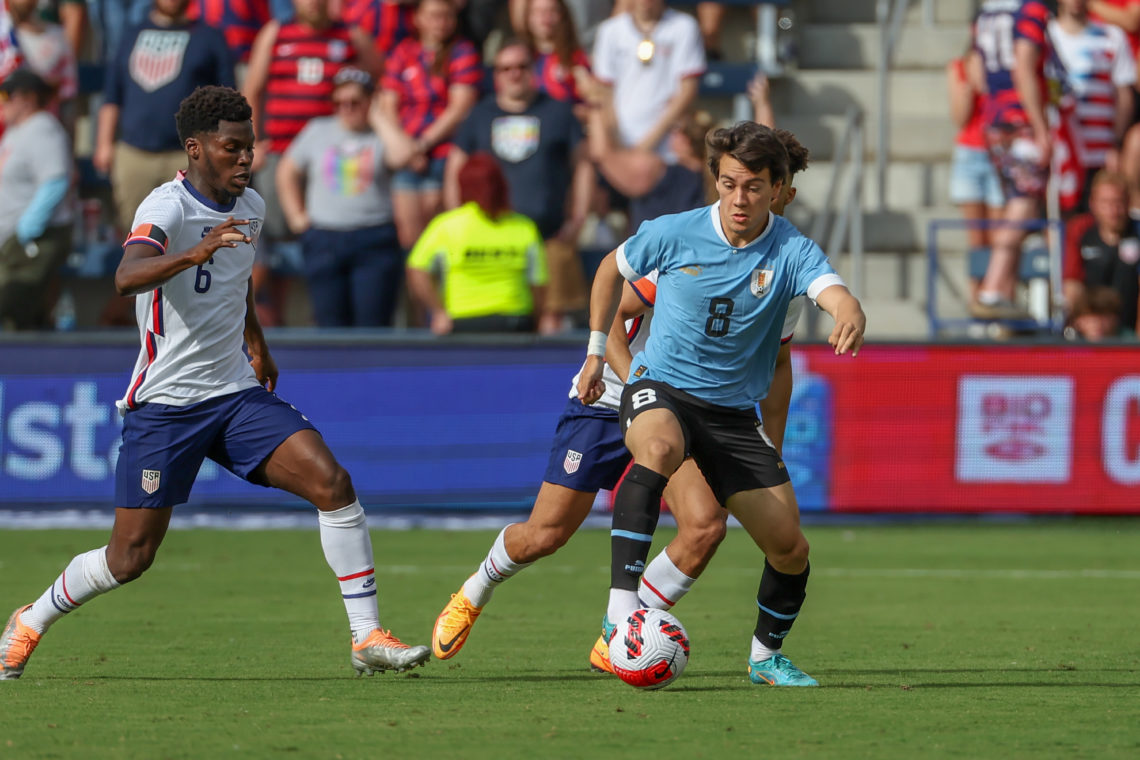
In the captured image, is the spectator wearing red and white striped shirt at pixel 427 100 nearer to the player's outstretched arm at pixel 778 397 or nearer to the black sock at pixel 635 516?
the player's outstretched arm at pixel 778 397

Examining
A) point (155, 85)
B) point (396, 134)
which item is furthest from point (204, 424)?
point (155, 85)

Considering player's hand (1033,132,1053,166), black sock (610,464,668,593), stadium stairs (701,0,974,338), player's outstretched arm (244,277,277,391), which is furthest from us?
stadium stairs (701,0,974,338)

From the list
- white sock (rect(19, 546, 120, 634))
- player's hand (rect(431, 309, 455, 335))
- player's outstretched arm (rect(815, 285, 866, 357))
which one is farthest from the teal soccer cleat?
player's hand (rect(431, 309, 455, 335))

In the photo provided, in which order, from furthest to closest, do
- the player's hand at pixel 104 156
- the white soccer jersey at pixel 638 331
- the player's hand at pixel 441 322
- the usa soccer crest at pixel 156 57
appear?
1. the player's hand at pixel 104 156
2. the usa soccer crest at pixel 156 57
3. the player's hand at pixel 441 322
4. the white soccer jersey at pixel 638 331

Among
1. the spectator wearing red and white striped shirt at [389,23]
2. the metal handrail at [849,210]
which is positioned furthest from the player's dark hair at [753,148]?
the metal handrail at [849,210]

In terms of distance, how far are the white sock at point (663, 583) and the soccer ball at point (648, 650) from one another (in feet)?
2.90

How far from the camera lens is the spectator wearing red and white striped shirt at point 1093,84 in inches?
583

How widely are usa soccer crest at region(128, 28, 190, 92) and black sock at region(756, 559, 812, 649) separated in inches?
336

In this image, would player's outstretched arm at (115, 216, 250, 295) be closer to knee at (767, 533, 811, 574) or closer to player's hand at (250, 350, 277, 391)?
player's hand at (250, 350, 277, 391)

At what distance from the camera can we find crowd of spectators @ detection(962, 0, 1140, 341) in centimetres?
1339

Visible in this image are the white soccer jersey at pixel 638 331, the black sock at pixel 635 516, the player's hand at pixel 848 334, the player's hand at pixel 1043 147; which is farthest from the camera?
the player's hand at pixel 1043 147

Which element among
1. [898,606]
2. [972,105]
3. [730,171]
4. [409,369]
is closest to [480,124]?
[409,369]

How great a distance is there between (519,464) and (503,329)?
3.30 ft

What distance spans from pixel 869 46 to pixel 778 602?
487 inches
